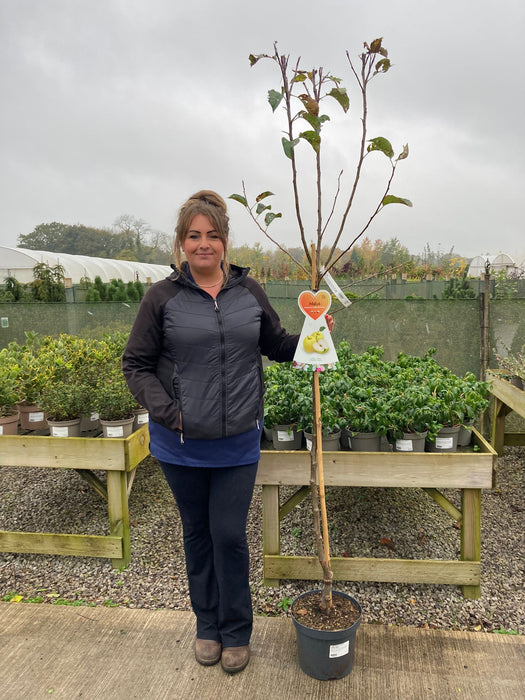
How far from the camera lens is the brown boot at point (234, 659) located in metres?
2.00

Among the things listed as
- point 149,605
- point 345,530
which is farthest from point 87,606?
point 345,530

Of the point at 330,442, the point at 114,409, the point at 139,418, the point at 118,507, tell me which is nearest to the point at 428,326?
the point at 330,442

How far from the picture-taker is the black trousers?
6.30 feet

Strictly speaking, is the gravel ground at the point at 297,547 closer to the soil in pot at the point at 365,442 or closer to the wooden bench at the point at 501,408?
the wooden bench at the point at 501,408

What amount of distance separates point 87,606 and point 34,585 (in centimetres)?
40

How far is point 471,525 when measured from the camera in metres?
2.49

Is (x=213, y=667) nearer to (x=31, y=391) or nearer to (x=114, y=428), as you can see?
(x=114, y=428)

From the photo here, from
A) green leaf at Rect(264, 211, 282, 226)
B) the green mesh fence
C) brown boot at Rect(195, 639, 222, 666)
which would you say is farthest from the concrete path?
the green mesh fence

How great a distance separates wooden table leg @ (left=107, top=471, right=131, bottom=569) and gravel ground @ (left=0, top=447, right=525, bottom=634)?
0.58 ft

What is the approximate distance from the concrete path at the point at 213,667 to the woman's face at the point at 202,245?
4.99ft

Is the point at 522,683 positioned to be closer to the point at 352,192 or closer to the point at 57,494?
the point at 352,192

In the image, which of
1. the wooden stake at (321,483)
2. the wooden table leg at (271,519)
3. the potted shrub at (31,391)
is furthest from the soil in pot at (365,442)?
the potted shrub at (31,391)

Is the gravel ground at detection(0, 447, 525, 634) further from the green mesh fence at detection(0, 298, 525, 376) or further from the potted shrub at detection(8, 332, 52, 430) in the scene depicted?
the green mesh fence at detection(0, 298, 525, 376)

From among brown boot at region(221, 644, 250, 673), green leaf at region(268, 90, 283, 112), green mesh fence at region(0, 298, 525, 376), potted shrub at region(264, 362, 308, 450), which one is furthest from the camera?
green mesh fence at region(0, 298, 525, 376)
